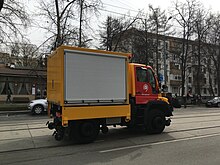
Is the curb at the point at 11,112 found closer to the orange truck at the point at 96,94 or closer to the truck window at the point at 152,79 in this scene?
the orange truck at the point at 96,94

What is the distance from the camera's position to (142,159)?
611 cm

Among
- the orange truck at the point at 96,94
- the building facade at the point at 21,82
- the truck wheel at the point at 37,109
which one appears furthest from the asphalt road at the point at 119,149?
the building facade at the point at 21,82

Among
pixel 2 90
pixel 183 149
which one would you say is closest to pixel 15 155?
pixel 183 149

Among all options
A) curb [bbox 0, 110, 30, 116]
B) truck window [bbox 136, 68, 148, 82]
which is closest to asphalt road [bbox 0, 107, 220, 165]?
truck window [bbox 136, 68, 148, 82]

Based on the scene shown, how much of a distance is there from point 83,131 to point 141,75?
3093mm

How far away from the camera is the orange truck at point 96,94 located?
749 centimetres

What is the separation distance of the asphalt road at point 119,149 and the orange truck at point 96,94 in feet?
1.77

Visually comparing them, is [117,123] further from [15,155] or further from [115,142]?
[15,155]

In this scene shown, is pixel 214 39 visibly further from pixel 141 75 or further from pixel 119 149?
pixel 119 149

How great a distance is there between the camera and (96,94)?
797cm

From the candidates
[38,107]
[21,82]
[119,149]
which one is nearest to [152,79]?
[119,149]

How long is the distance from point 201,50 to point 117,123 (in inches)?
1311

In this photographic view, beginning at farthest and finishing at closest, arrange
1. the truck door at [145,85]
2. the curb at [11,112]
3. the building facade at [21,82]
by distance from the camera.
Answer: the building facade at [21,82] → the curb at [11,112] → the truck door at [145,85]

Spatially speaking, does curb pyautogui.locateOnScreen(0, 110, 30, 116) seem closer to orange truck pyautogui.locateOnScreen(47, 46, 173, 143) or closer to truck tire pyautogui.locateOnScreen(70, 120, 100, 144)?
orange truck pyautogui.locateOnScreen(47, 46, 173, 143)
